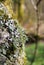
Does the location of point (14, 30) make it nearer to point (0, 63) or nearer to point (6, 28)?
point (6, 28)

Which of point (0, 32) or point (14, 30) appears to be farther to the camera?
point (14, 30)

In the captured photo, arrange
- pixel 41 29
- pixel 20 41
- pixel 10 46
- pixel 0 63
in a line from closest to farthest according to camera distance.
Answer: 1. pixel 0 63
2. pixel 10 46
3. pixel 20 41
4. pixel 41 29

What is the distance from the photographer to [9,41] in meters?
3.66

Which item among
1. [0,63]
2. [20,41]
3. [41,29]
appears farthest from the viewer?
[41,29]

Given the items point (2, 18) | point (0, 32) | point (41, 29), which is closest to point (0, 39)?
point (0, 32)

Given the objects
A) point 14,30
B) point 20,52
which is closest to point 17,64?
point 20,52

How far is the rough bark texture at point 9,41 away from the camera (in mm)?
3543

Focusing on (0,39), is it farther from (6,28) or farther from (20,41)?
(20,41)

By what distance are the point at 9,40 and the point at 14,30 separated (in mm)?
281

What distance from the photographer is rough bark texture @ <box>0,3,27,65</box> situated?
3.54 m

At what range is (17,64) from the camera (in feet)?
12.8

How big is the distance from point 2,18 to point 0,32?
10.4 inches

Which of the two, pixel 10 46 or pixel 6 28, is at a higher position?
pixel 6 28

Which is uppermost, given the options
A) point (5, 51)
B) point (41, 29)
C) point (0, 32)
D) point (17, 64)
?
point (0, 32)
